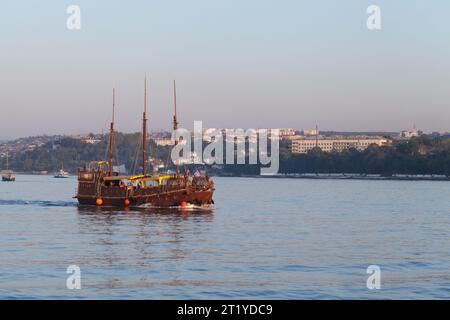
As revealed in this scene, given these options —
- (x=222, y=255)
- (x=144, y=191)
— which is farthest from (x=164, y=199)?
(x=222, y=255)

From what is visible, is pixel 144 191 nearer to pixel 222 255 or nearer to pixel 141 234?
pixel 141 234

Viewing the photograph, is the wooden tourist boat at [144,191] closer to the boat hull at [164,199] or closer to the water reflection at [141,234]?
the boat hull at [164,199]

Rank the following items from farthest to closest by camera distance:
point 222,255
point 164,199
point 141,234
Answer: point 164,199
point 141,234
point 222,255

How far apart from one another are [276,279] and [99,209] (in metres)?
49.3

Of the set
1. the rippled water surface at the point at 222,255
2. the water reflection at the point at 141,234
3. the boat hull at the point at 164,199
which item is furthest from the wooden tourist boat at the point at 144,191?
the rippled water surface at the point at 222,255

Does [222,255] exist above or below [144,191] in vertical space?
below

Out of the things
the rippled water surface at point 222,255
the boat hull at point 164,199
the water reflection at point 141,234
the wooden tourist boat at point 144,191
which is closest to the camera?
the rippled water surface at point 222,255

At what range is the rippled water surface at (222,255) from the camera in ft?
97.2

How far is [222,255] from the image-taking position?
39969mm

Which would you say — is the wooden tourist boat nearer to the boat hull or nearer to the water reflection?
the boat hull

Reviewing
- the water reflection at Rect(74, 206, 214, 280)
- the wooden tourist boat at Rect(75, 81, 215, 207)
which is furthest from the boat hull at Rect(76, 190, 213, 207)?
the water reflection at Rect(74, 206, 214, 280)

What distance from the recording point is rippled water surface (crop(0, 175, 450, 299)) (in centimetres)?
2962
